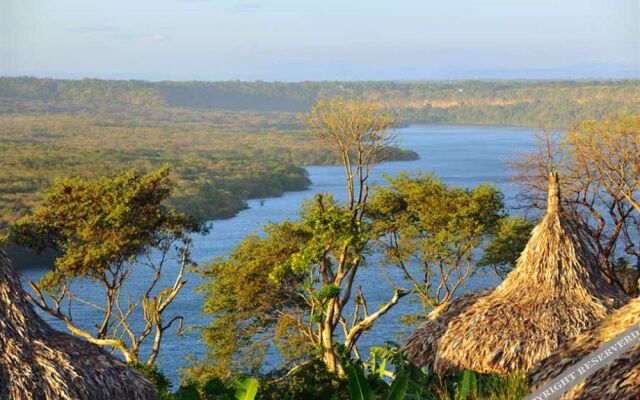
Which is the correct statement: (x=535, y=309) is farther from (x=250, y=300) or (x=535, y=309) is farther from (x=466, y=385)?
(x=250, y=300)

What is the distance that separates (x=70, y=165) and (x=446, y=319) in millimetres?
85211

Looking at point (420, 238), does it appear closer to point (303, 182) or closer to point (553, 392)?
point (553, 392)

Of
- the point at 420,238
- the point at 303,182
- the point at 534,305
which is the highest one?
the point at 534,305

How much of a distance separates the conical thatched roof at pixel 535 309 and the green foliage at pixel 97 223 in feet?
34.7

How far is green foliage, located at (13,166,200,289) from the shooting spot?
20234 millimetres

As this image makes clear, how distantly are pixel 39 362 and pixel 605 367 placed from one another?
15.0ft

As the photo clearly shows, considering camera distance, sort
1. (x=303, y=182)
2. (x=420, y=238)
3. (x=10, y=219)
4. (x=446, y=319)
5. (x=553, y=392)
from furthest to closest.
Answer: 1. (x=303, y=182)
2. (x=10, y=219)
3. (x=420, y=238)
4. (x=446, y=319)
5. (x=553, y=392)

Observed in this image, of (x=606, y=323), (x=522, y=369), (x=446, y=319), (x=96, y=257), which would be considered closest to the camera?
(x=606, y=323)

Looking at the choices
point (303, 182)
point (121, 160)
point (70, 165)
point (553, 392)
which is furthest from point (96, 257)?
point (121, 160)

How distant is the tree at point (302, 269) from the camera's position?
62.4 ft

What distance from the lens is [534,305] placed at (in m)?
10.9

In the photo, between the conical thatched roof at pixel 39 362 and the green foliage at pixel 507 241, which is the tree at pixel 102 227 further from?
the conical thatched roof at pixel 39 362

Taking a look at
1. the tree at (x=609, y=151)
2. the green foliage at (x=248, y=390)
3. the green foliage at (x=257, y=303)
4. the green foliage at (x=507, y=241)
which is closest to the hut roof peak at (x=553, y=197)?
the green foliage at (x=248, y=390)

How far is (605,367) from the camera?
6676mm
